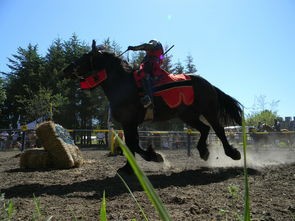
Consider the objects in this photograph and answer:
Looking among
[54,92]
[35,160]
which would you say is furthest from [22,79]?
[35,160]

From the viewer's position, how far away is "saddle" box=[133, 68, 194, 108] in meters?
6.27

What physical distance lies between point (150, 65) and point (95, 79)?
3.15ft

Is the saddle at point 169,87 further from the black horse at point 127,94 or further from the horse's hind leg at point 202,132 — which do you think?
the horse's hind leg at point 202,132

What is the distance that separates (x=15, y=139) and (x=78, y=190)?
16322 millimetres

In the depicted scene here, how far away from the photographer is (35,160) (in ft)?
24.5

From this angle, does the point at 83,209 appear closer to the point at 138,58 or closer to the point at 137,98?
the point at 137,98

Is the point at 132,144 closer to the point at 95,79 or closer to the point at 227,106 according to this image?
the point at 95,79

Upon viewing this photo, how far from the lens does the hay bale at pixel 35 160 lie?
7469 mm

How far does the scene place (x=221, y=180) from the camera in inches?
217

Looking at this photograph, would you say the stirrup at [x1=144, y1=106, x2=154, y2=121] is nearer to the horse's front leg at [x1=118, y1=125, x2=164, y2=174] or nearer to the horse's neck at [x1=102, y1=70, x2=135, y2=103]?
the horse's front leg at [x1=118, y1=125, x2=164, y2=174]

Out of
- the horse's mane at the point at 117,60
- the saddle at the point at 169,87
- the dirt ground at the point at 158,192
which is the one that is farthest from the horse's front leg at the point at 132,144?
the horse's mane at the point at 117,60

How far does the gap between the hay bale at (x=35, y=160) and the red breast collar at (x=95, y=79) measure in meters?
2.02

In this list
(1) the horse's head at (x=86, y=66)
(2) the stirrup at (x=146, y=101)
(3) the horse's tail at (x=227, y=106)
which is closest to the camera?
(2) the stirrup at (x=146, y=101)

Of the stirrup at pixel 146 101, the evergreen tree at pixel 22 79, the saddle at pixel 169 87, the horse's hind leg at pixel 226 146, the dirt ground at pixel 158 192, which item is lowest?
the dirt ground at pixel 158 192
